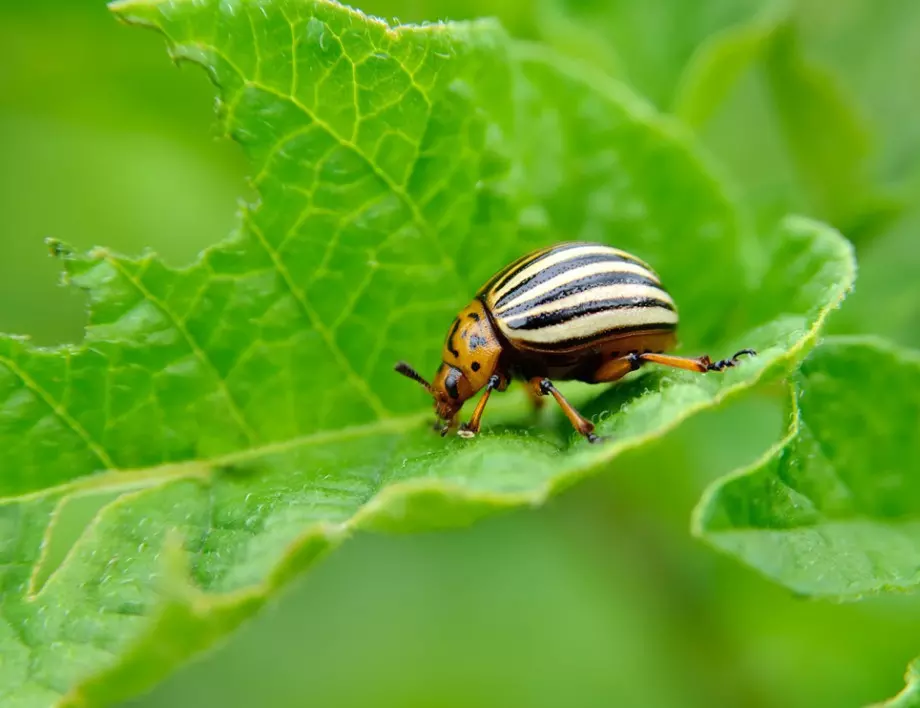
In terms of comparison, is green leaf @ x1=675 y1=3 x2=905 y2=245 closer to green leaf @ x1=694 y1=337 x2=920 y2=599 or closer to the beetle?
the beetle

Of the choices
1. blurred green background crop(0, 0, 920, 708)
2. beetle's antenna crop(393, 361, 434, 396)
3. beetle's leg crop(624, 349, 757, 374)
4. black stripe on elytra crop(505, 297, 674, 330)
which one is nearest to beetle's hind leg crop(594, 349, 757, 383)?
beetle's leg crop(624, 349, 757, 374)

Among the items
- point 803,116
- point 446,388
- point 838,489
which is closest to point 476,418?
point 446,388

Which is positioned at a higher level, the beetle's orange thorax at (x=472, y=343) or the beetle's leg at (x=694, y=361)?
the beetle's leg at (x=694, y=361)

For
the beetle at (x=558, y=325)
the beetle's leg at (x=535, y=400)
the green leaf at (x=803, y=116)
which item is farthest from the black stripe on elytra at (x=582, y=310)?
the green leaf at (x=803, y=116)

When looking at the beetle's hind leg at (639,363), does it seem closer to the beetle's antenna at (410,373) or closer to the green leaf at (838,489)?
Answer: the green leaf at (838,489)

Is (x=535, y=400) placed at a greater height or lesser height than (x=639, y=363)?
lesser

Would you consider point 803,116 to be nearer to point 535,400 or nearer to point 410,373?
point 535,400

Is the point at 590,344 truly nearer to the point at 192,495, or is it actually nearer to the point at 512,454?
the point at 512,454
